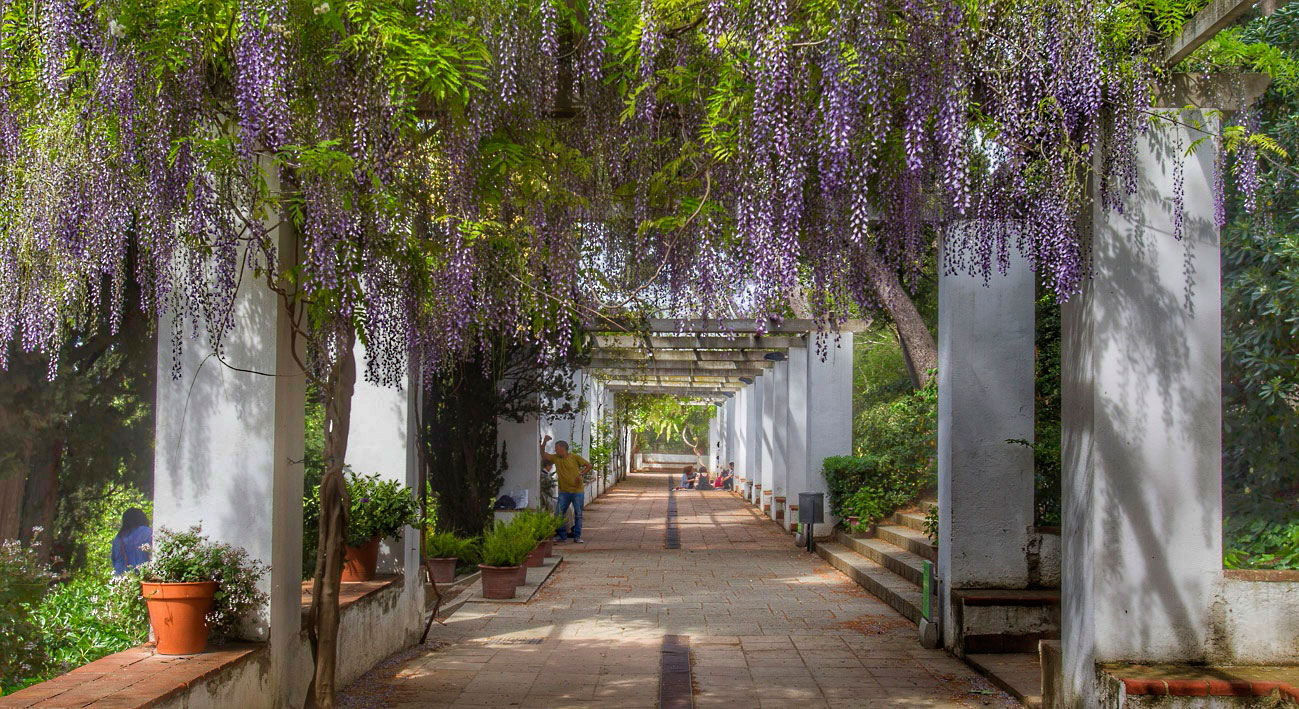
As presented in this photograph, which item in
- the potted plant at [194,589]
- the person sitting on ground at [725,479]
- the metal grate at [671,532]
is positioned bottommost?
the person sitting on ground at [725,479]

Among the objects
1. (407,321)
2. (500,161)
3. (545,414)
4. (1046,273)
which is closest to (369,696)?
(407,321)

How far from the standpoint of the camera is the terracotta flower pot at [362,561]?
20.9 ft

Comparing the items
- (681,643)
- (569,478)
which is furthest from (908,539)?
(569,478)

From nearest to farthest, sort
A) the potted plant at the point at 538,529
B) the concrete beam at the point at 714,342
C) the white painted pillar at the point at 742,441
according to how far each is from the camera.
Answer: the potted plant at the point at 538,529 < the concrete beam at the point at 714,342 < the white painted pillar at the point at 742,441

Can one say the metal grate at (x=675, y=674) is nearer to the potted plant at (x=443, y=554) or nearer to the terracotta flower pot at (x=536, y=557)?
the potted plant at (x=443, y=554)

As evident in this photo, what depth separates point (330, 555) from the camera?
174 inches

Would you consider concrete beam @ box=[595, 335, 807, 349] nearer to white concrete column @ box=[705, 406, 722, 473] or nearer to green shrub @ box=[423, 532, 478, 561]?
green shrub @ box=[423, 532, 478, 561]

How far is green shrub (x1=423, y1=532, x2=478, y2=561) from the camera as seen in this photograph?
9.32 m

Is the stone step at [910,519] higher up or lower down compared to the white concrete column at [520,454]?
lower down

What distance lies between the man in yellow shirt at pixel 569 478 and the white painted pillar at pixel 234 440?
9.19 metres

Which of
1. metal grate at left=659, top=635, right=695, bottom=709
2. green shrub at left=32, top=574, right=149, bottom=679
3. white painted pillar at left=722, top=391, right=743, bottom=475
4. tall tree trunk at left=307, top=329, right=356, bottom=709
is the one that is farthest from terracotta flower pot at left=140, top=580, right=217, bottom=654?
white painted pillar at left=722, top=391, right=743, bottom=475

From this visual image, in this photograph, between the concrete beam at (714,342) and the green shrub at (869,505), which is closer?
the green shrub at (869,505)

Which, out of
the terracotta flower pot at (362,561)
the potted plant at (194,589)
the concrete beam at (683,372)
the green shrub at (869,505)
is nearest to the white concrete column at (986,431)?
the terracotta flower pot at (362,561)

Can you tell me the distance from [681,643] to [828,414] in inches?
303
